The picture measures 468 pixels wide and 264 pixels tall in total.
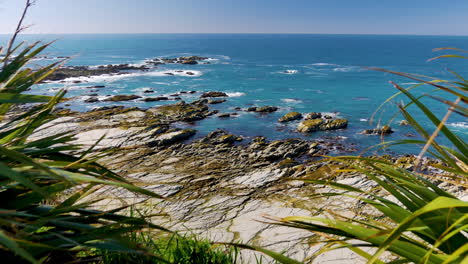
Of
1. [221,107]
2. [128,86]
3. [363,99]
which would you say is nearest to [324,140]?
[221,107]

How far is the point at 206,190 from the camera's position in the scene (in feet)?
43.4

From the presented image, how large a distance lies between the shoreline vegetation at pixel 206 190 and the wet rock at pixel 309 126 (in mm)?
107

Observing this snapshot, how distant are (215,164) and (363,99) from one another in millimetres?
25441

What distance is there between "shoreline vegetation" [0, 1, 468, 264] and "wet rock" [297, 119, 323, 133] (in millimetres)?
107

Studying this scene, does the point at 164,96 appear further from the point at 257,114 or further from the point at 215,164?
the point at 215,164

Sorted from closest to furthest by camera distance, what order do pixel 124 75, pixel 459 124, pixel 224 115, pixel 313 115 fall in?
pixel 459 124
pixel 313 115
pixel 224 115
pixel 124 75

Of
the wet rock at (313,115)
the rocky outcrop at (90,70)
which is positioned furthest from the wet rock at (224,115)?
the rocky outcrop at (90,70)

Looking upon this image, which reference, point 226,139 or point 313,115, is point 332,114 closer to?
point 313,115

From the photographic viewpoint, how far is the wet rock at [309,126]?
2293 centimetres

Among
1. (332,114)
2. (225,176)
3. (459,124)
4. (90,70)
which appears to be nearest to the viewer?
(225,176)

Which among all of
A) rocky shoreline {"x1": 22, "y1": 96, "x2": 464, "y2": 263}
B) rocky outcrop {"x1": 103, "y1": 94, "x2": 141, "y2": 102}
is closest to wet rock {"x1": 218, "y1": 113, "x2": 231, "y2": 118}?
rocky shoreline {"x1": 22, "y1": 96, "x2": 464, "y2": 263}

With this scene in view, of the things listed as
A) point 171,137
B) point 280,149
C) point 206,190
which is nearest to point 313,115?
point 280,149

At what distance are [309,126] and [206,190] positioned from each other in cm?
1238

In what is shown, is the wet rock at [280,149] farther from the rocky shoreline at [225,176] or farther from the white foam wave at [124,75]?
the white foam wave at [124,75]
